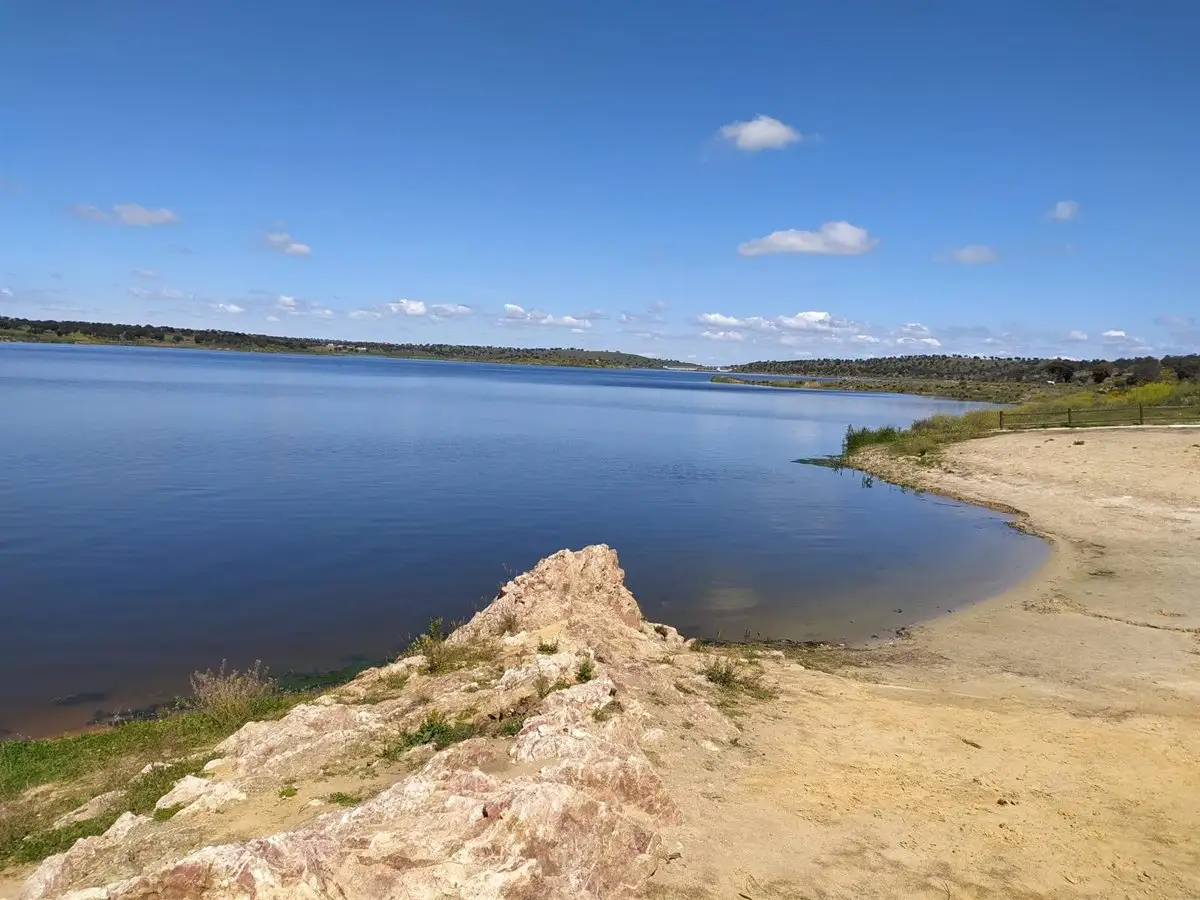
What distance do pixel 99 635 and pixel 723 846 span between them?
12.9 meters

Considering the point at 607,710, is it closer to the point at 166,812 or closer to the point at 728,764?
the point at 728,764

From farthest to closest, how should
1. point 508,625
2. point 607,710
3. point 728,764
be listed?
point 508,625 < point 607,710 < point 728,764

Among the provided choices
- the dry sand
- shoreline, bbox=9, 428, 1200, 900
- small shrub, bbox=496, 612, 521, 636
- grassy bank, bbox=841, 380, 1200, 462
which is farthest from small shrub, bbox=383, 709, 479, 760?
grassy bank, bbox=841, 380, 1200, 462

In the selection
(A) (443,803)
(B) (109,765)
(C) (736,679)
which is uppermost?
(A) (443,803)

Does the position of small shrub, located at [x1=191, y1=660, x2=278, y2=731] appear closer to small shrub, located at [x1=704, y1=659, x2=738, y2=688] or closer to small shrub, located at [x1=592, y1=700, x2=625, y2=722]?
small shrub, located at [x1=592, y1=700, x2=625, y2=722]

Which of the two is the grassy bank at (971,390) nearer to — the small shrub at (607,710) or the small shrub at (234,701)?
the small shrub at (607,710)

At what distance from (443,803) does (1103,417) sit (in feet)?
170

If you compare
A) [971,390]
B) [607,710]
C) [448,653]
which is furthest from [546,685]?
[971,390]

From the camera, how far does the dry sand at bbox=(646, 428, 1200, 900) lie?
21.5ft

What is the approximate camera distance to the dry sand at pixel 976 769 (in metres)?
6.54

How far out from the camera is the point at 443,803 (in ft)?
19.5

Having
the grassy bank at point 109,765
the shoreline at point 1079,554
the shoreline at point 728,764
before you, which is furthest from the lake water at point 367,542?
the shoreline at point 728,764

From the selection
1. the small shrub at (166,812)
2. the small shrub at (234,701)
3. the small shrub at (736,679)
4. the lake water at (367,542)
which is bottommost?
the lake water at (367,542)

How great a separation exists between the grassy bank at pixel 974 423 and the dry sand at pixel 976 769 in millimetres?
27488
